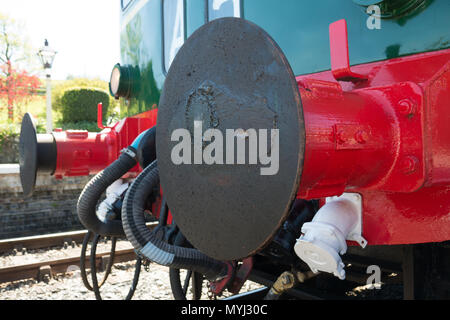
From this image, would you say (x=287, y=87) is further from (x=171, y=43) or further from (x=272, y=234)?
(x=171, y=43)

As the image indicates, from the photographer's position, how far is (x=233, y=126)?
854 mm

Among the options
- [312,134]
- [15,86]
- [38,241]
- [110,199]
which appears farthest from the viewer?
[15,86]

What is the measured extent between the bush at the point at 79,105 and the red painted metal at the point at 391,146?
14153 millimetres

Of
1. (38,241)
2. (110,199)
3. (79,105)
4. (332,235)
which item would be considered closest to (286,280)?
(332,235)

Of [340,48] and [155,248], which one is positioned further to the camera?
[155,248]

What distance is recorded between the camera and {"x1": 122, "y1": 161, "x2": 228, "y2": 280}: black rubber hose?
4.69 feet

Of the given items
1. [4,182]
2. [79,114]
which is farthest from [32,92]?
[4,182]

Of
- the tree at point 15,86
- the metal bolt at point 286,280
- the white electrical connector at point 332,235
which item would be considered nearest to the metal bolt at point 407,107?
the white electrical connector at point 332,235

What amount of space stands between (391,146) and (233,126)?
371 mm

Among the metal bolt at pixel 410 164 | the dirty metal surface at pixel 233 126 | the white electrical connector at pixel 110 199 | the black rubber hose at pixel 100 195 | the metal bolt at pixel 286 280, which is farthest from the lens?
the white electrical connector at pixel 110 199

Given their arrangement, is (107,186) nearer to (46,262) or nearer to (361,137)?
(361,137)

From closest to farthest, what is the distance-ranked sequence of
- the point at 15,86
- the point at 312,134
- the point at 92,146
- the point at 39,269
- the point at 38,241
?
the point at 312,134 → the point at 92,146 → the point at 39,269 → the point at 38,241 → the point at 15,86

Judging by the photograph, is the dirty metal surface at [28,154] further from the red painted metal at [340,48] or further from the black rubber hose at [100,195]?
the red painted metal at [340,48]

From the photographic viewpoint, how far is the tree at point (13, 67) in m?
14.7
